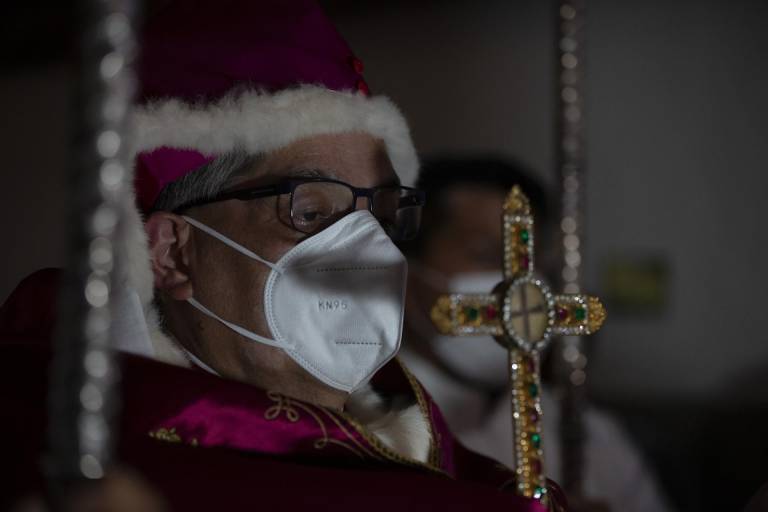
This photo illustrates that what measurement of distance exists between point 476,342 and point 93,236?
170 centimetres

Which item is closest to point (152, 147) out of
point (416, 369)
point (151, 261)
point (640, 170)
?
point (151, 261)

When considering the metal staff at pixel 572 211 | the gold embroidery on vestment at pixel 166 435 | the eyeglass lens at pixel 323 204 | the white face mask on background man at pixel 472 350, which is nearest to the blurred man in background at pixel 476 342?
the white face mask on background man at pixel 472 350

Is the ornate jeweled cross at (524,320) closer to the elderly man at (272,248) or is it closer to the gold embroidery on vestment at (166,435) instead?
the elderly man at (272,248)

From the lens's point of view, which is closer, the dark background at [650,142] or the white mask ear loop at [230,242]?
the white mask ear loop at [230,242]

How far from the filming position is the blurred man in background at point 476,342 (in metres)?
2.16

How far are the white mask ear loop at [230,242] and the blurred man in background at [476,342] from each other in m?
1.08

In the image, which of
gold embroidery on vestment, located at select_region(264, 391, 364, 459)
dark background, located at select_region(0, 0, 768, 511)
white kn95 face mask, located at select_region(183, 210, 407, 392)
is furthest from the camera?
dark background, located at select_region(0, 0, 768, 511)

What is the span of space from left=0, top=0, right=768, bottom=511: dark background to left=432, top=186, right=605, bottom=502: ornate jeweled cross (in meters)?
1.84

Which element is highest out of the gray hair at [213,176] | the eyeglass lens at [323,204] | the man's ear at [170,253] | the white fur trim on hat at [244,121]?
the white fur trim on hat at [244,121]

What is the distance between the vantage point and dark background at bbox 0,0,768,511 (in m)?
2.76

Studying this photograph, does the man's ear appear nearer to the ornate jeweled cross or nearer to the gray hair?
the gray hair

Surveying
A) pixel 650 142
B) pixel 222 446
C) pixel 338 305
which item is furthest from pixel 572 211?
pixel 650 142

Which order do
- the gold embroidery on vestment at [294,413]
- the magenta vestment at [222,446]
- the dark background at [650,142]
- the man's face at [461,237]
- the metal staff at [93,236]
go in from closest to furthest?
1. the metal staff at [93,236]
2. the magenta vestment at [222,446]
3. the gold embroidery on vestment at [294,413]
4. the man's face at [461,237]
5. the dark background at [650,142]

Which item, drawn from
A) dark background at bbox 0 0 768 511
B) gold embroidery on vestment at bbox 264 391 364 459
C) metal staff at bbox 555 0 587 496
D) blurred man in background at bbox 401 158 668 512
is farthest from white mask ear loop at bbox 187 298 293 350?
dark background at bbox 0 0 768 511
